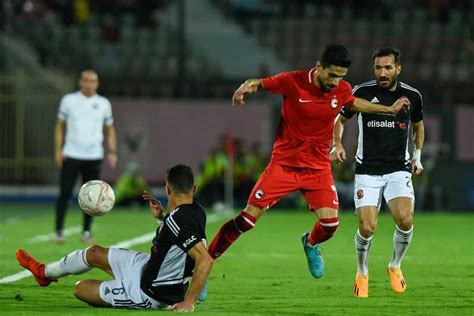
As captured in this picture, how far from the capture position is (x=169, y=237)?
29.1 feet

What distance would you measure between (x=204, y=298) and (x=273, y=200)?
150 cm

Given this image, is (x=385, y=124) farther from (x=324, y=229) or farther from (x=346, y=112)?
(x=324, y=229)

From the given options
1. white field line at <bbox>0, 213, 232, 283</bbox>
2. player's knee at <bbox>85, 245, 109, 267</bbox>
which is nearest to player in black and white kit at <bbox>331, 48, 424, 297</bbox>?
player's knee at <bbox>85, 245, 109, 267</bbox>

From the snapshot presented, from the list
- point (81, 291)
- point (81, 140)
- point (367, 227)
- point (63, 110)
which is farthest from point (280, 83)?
point (63, 110)

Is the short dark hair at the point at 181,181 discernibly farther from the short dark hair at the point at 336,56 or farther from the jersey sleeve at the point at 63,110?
the jersey sleeve at the point at 63,110

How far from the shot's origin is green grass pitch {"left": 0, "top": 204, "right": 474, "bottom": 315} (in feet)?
31.0

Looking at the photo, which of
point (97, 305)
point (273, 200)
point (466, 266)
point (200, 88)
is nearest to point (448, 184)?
point (200, 88)

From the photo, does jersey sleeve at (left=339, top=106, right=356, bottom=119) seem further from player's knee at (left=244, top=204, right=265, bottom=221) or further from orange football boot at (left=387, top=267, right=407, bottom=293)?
orange football boot at (left=387, top=267, right=407, bottom=293)

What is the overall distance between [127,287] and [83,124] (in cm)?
734

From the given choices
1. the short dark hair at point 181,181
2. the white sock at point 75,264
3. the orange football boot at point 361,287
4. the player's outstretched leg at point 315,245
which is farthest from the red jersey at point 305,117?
the white sock at point 75,264

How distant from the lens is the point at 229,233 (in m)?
10.6

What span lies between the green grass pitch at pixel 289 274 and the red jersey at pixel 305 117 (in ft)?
4.00

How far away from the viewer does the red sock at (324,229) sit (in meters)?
11.0

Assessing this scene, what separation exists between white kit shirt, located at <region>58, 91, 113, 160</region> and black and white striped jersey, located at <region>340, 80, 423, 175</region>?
5.79 meters
